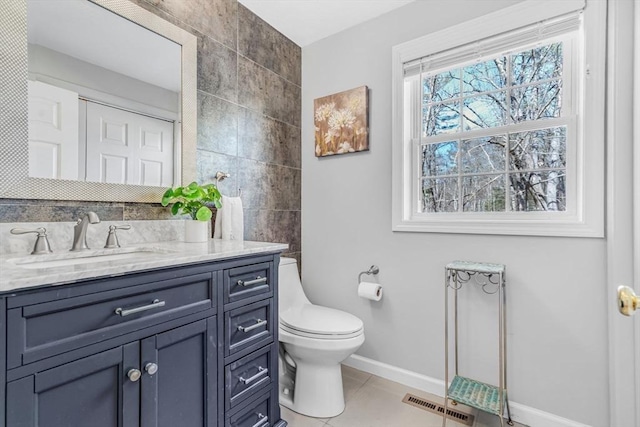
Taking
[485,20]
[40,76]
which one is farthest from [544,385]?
[40,76]

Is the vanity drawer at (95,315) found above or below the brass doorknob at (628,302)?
below

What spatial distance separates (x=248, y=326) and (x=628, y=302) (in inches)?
48.1

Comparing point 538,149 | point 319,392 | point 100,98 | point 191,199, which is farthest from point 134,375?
point 538,149

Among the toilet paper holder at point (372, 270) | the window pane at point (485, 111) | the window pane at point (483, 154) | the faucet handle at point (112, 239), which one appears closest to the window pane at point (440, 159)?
the window pane at point (483, 154)

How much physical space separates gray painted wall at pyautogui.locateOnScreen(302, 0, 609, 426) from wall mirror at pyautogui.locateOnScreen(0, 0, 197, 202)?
104 cm

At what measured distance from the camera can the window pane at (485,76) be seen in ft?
5.85

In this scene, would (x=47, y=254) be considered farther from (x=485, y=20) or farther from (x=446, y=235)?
(x=485, y=20)

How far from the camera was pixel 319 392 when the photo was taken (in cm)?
169

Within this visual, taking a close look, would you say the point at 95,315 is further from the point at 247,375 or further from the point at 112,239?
the point at 247,375

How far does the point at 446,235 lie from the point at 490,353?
689 millimetres

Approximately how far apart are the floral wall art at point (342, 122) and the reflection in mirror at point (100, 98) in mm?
1033

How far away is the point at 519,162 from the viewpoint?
1727mm

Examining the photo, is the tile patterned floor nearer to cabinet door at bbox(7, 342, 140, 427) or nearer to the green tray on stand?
the green tray on stand

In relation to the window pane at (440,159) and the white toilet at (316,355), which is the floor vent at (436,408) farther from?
the window pane at (440,159)
